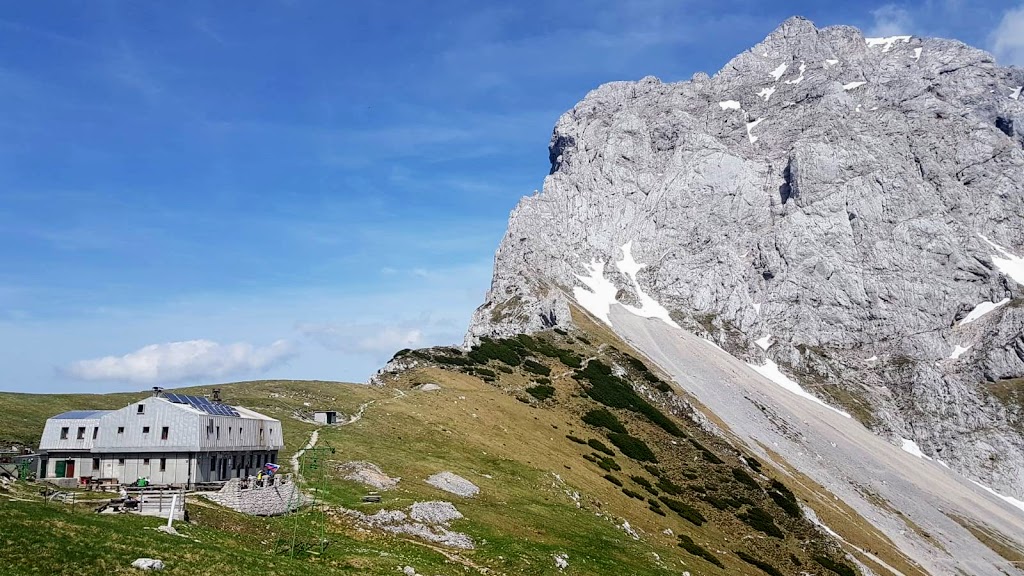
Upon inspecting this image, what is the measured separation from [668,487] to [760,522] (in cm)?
1019

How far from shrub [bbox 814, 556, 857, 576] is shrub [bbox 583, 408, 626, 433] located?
30.2 m

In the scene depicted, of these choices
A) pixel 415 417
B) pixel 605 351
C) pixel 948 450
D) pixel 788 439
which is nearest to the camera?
pixel 415 417

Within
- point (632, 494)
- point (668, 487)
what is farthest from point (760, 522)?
point (632, 494)

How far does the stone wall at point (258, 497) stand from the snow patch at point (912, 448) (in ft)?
569

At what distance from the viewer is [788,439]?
134875 millimetres

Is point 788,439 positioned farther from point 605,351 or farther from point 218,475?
point 218,475

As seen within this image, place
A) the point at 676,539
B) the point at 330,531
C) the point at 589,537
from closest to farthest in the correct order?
the point at 330,531 → the point at 589,537 → the point at 676,539

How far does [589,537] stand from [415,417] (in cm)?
2848

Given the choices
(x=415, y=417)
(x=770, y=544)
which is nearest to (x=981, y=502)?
(x=770, y=544)

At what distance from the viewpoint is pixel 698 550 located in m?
60.6

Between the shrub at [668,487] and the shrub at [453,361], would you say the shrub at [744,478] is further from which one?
the shrub at [453,361]

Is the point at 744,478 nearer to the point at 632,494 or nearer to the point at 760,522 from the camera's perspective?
the point at 760,522

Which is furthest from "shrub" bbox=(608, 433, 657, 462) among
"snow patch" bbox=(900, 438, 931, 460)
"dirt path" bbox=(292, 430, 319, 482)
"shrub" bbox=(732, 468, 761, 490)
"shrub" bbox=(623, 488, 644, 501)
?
"snow patch" bbox=(900, 438, 931, 460)

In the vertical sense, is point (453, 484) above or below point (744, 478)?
above
